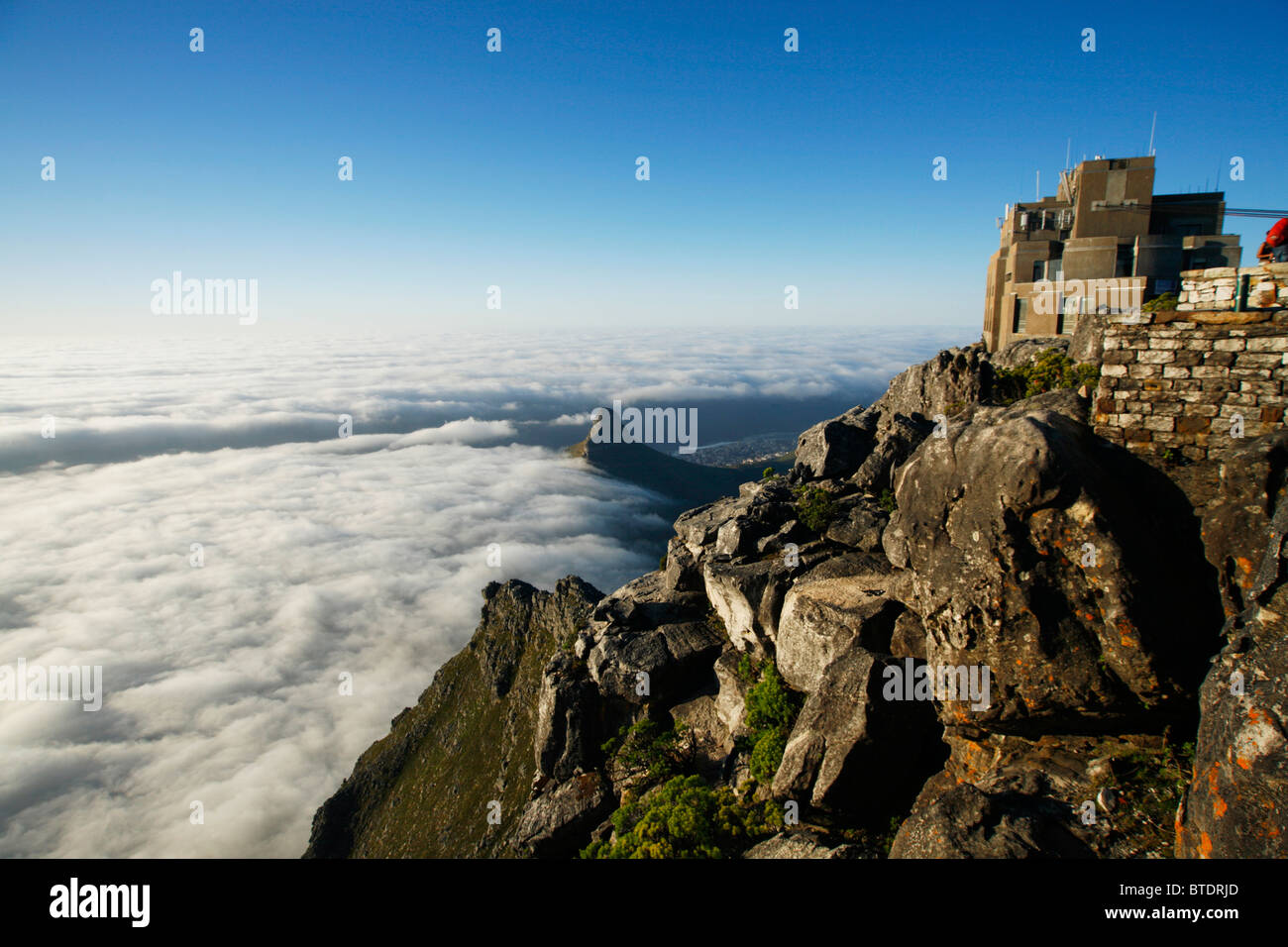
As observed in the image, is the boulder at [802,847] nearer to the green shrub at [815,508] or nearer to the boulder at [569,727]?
the green shrub at [815,508]

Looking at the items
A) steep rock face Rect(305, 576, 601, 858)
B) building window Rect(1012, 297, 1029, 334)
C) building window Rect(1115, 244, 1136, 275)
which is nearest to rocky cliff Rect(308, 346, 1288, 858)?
building window Rect(1012, 297, 1029, 334)

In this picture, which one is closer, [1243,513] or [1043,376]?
[1243,513]

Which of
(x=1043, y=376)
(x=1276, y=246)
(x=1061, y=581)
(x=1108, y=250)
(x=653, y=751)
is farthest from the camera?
(x=1108, y=250)

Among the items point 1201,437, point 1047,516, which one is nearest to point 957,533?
point 1047,516

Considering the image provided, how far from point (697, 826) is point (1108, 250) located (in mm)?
31932

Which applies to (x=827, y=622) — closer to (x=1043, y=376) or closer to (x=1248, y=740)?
(x=1248, y=740)

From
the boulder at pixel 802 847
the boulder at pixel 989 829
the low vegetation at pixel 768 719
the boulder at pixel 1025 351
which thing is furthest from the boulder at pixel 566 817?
the boulder at pixel 1025 351

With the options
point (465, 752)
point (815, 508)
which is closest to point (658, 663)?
point (815, 508)

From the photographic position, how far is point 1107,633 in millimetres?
11172

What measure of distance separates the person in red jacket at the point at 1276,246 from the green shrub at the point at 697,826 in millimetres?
17517

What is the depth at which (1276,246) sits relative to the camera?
13.4 m

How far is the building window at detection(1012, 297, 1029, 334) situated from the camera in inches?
1220

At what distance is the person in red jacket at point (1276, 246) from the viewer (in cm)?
1332
